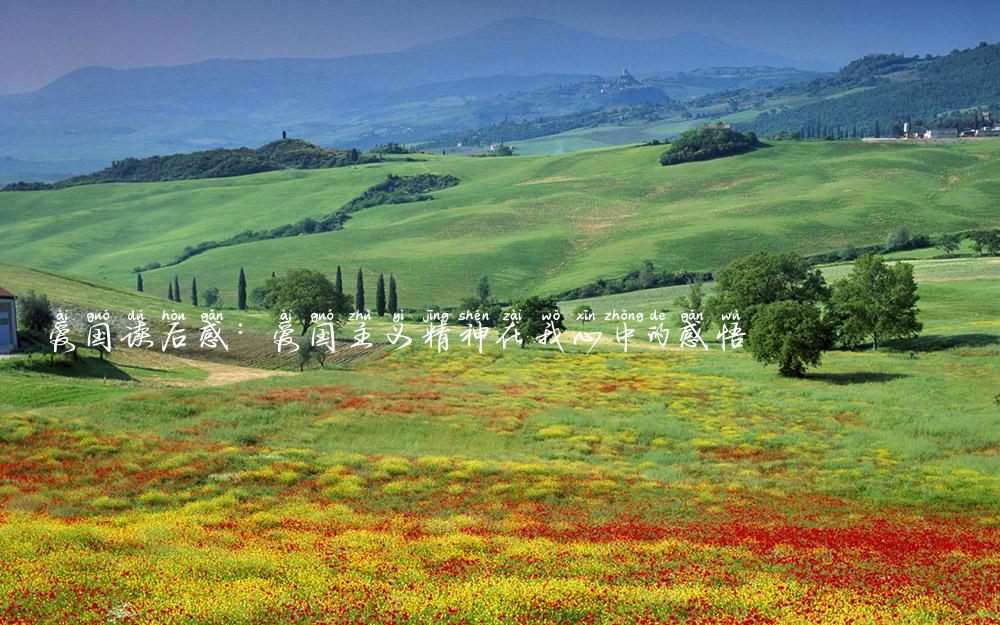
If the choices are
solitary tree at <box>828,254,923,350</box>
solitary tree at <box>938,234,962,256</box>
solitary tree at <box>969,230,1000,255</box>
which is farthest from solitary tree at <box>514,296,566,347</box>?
solitary tree at <box>969,230,1000,255</box>

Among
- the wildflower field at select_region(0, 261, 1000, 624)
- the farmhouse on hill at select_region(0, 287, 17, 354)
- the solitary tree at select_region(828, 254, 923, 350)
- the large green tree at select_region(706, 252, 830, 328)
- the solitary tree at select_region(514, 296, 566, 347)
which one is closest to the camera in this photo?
the wildflower field at select_region(0, 261, 1000, 624)

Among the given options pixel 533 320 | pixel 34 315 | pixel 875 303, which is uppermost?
pixel 34 315

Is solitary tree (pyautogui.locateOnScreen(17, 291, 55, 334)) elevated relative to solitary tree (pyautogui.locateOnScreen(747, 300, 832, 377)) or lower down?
elevated

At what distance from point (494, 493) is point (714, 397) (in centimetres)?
4169

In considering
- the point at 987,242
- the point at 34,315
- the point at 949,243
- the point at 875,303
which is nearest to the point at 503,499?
the point at 34,315

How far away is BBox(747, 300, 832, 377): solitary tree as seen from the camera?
88.0m

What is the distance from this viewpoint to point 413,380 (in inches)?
3263

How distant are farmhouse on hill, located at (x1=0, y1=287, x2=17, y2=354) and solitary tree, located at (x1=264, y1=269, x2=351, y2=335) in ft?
133

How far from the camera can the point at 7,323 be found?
8156 cm

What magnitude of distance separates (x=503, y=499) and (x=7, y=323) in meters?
60.5

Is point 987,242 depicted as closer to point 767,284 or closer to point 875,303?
point 767,284

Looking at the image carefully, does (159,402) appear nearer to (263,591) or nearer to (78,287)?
(263,591)

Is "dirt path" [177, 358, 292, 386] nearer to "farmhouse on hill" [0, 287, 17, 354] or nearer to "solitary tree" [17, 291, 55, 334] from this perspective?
"solitary tree" [17, 291, 55, 334]

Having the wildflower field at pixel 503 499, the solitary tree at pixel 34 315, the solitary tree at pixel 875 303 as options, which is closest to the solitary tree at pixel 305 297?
the wildflower field at pixel 503 499
